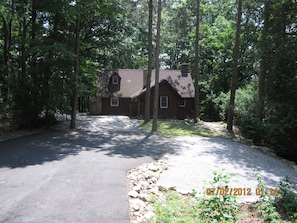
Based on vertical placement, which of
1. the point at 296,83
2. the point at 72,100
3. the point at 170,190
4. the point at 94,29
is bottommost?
the point at 170,190

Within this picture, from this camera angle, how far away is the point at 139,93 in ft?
82.7

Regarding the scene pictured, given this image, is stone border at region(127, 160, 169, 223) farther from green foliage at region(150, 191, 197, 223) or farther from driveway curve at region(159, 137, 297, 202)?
driveway curve at region(159, 137, 297, 202)

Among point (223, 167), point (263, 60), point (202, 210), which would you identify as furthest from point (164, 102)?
point (202, 210)

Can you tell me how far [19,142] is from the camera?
37.6 feet

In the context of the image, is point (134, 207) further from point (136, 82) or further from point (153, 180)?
point (136, 82)

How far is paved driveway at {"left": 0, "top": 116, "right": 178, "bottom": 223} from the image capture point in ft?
15.0

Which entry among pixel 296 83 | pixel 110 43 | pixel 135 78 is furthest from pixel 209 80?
pixel 296 83

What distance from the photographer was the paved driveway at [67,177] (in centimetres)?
456

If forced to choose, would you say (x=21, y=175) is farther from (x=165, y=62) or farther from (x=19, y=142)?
(x=165, y=62)

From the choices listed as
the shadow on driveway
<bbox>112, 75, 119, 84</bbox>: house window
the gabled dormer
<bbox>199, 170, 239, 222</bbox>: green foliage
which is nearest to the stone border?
<bbox>199, 170, 239, 222</bbox>: green foliage

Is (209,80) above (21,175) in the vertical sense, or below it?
above

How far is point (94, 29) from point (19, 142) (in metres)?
14.9

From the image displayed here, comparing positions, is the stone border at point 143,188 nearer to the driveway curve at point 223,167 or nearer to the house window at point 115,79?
the driveway curve at point 223,167

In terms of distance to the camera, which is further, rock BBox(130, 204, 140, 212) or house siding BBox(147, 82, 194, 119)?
house siding BBox(147, 82, 194, 119)
